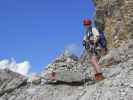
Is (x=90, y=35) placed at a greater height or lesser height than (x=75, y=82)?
greater

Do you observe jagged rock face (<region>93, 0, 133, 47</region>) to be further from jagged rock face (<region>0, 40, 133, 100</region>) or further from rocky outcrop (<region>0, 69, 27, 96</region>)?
rocky outcrop (<region>0, 69, 27, 96</region>)

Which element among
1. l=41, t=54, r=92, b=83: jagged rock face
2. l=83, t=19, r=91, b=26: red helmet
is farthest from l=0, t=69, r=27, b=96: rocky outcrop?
l=83, t=19, r=91, b=26: red helmet

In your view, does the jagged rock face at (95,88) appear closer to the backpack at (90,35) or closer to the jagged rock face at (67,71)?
the jagged rock face at (67,71)

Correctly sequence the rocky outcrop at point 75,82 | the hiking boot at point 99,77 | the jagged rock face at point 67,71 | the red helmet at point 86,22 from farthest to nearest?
the jagged rock face at point 67,71, the hiking boot at point 99,77, the red helmet at point 86,22, the rocky outcrop at point 75,82

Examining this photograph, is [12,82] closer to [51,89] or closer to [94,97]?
[51,89]

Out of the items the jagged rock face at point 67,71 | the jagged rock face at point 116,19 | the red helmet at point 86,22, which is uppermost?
the jagged rock face at point 116,19

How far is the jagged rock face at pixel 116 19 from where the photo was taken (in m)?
45.8

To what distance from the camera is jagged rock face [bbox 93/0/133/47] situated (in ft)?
150

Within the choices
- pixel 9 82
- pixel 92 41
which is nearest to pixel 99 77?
pixel 92 41

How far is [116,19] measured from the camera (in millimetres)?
47344

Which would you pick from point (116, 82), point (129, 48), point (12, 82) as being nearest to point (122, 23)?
point (129, 48)

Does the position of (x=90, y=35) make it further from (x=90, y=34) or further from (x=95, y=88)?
(x=95, y=88)

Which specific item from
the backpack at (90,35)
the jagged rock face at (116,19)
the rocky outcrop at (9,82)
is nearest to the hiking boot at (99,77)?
the backpack at (90,35)

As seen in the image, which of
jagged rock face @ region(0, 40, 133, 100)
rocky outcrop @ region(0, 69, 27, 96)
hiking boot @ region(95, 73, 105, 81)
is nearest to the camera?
jagged rock face @ region(0, 40, 133, 100)
